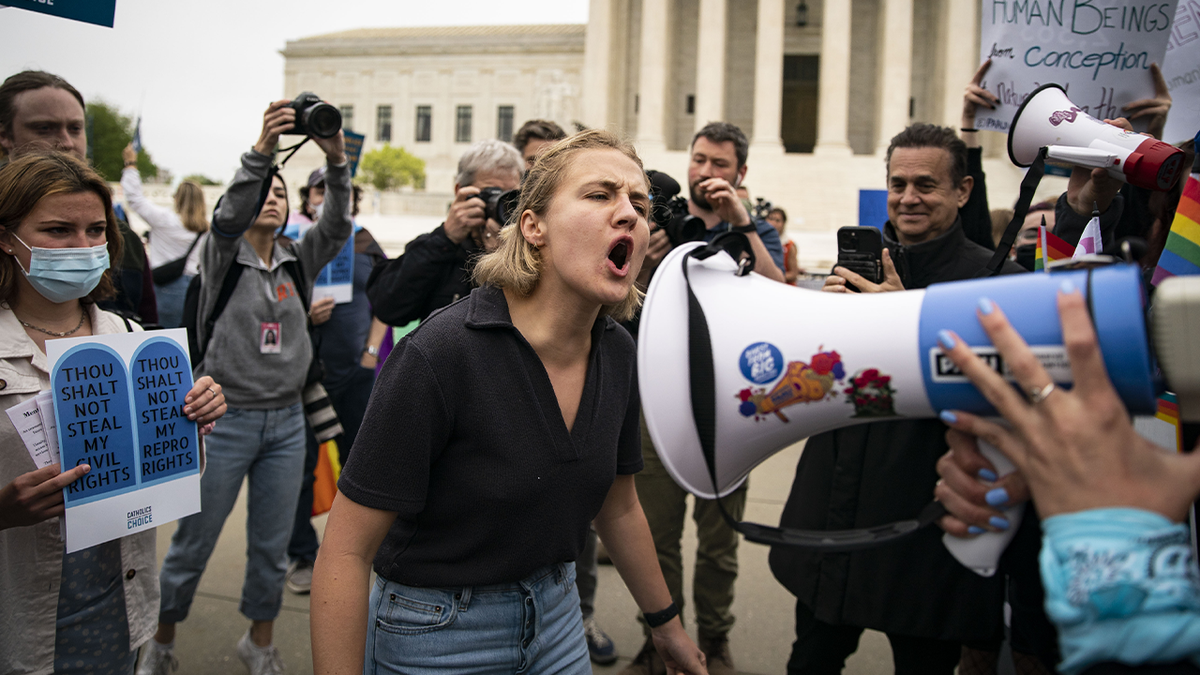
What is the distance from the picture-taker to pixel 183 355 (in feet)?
7.66

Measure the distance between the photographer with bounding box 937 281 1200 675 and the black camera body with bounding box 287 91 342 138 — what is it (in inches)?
111

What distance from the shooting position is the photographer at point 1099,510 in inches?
39.8

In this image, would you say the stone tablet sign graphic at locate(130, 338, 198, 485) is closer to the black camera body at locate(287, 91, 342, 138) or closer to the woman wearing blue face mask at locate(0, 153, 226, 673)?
the woman wearing blue face mask at locate(0, 153, 226, 673)

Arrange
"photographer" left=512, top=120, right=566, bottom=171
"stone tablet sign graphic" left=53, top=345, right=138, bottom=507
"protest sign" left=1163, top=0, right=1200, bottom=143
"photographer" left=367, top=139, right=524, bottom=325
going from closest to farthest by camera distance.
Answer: "stone tablet sign graphic" left=53, top=345, right=138, bottom=507
"protest sign" left=1163, top=0, right=1200, bottom=143
"photographer" left=367, top=139, right=524, bottom=325
"photographer" left=512, top=120, right=566, bottom=171

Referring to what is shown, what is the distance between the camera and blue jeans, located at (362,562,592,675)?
1.65 meters

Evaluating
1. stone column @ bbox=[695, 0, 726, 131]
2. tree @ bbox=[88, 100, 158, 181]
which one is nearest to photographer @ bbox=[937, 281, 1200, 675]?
stone column @ bbox=[695, 0, 726, 131]

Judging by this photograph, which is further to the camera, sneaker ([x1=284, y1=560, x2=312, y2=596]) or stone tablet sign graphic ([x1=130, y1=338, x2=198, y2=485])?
sneaker ([x1=284, y1=560, x2=312, y2=596])

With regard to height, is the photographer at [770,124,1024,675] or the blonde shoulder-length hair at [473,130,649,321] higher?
the blonde shoulder-length hair at [473,130,649,321]

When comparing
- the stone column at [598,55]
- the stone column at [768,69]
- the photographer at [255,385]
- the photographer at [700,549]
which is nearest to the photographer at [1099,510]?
the photographer at [700,549]

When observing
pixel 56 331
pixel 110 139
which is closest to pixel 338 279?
pixel 56 331

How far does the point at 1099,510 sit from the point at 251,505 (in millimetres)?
3287

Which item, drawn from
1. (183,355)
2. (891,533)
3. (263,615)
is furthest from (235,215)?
(891,533)

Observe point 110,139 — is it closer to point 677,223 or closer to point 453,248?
point 453,248

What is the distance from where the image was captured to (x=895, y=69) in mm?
30094
